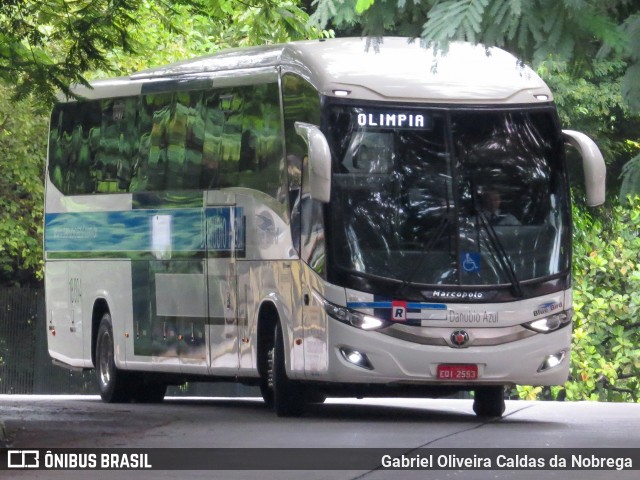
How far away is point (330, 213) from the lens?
17250mm

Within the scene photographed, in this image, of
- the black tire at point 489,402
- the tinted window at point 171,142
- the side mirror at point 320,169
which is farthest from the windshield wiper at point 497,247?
the tinted window at point 171,142

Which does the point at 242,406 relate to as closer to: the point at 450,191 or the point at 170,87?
the point at 170,87

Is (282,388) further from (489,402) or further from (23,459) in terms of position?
(23,459)

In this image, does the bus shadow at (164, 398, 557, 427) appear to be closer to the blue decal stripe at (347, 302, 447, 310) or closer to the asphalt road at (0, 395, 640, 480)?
the asphalt road at (0, 395, 640, 480)

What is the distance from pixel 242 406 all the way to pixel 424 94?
561 centimetres

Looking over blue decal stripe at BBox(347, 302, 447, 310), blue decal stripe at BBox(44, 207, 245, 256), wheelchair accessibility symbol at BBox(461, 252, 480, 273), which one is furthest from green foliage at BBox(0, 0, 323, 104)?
wheelchair accessibility symbol at BBox(461, 252, 480, 273)

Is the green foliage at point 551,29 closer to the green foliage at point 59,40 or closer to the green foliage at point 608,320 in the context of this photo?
the green foliage at point 59,40

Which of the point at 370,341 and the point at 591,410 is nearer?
the point at 370,341

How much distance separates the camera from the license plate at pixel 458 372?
56.0ft

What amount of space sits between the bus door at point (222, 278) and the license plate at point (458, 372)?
313 centimetres

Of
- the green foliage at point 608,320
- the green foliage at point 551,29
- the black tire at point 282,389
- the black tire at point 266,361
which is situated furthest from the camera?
the green foliage at point 608,320

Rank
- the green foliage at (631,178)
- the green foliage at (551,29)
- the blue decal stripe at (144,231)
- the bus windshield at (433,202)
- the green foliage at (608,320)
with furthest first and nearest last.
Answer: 1. the green foliage at (608,320)
2. the blue decal stripe at (144,231)
3. the bus windshield at (433,202)
4. the green foliage at (631,178)
5. the green foliage at (551,29)

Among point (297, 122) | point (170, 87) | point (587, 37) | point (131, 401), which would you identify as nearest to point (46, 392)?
point (131, 401)

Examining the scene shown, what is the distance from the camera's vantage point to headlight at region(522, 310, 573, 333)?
17.5 m
